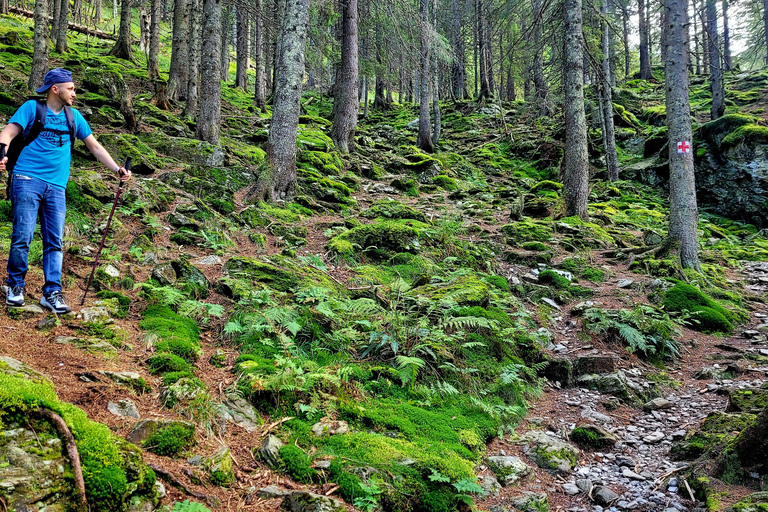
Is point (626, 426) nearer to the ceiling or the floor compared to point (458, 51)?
nearer to the floor

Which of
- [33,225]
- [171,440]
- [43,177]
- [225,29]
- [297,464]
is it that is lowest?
[297,464]

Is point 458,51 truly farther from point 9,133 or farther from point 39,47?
point 9,133

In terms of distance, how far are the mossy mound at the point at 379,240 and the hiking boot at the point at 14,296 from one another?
4.32 metres

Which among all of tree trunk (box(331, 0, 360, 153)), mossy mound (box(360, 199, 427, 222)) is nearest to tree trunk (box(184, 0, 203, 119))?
tree trunk (box(331, 0, 360, 153))

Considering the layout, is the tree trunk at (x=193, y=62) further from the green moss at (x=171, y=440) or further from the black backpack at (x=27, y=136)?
the green moss at (x=171, y=440)

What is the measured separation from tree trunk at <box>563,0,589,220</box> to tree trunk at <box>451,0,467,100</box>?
1521 centimetres

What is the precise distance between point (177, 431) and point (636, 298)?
7456 mm

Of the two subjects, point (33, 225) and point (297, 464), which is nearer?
point (297, 464)

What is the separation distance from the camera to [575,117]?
36.5 feet

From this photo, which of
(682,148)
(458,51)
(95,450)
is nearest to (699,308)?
(682,148)

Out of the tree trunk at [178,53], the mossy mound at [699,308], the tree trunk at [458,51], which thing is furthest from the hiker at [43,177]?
the tree trunk at [458,51]

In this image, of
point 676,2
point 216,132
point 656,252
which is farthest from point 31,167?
point 676,2

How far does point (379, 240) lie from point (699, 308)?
5535 millimetres

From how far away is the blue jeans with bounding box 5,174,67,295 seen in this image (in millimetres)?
3633
